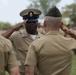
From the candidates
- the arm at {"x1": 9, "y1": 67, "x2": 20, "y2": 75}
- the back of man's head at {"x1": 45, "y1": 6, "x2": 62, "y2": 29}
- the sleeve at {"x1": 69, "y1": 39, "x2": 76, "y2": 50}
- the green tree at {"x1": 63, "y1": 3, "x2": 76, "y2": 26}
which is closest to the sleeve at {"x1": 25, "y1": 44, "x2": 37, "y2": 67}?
the arm at {"x1": 9, "y1": 67, "x2": 20, "y2": 75}

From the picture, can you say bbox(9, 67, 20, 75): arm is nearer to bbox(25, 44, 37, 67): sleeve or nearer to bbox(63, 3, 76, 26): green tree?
bbox(25, 44, 37, 67): sleeve

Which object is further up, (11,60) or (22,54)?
(11,60)

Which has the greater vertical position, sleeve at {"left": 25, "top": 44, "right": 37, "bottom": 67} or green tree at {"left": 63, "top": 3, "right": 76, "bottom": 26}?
sleeve at {"left": 25, "top": 44, "right": 37, "bottom": 67}

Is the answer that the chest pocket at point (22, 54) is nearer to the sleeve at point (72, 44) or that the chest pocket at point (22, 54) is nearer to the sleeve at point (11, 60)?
the sleeve at point (72, 44)

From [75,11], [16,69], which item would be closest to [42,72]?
[16,69]

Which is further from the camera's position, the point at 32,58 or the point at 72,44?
the point at 72,44

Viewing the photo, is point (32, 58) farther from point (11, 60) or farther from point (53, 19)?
Result: point (53, 19)

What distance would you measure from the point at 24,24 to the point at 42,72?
161cm

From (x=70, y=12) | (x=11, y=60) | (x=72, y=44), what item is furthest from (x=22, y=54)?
(x=70, y=12)

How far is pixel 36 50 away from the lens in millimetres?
4598

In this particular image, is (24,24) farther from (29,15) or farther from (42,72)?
(42,72)

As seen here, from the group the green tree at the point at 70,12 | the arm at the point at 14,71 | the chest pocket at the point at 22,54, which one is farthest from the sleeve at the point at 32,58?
the green tree at the point at 70,12

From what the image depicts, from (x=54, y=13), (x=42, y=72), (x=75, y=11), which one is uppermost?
(x=54, y=13)

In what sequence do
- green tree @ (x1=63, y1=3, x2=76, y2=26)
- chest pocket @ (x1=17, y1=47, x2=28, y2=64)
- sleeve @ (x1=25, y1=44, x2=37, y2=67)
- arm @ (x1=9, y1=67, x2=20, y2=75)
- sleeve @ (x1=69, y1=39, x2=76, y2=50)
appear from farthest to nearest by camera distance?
green tree @ (x1=63, y1=3, x2=76, y2=26) → chest pocket @ (x1=17, y1=47, x2=28, y2=64) → sleeve @ (x1=69, y1=39, x2=76, y2=50) → sleeve @ (x1=25, y1=44, x2=37, y2=67) → arm @ (x1=9, y1=67, x2=20, y2=75)
